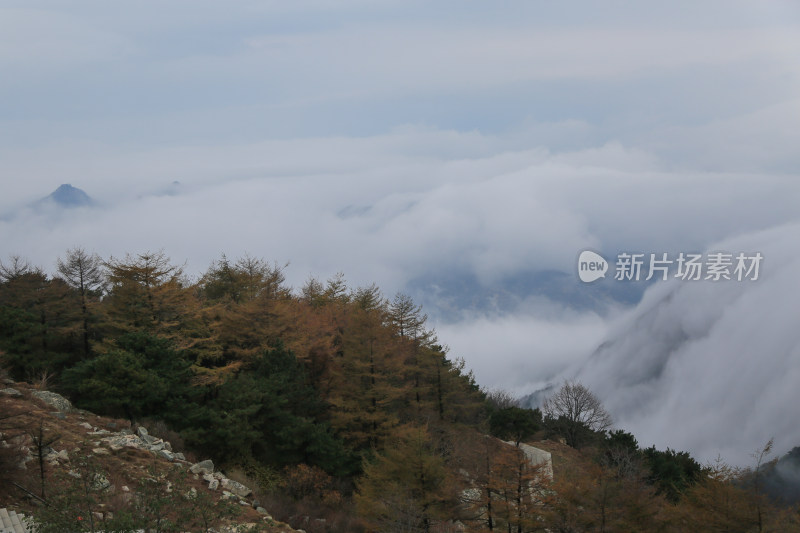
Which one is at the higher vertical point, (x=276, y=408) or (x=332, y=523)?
(x=276, y=408)

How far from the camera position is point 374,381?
29.1 metres

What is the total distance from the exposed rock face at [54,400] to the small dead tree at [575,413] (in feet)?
112

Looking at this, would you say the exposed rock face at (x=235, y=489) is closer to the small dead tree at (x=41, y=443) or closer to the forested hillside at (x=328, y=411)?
the forested hillside at (x=328, y=411)

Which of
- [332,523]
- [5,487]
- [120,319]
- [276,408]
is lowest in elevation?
[332,523]

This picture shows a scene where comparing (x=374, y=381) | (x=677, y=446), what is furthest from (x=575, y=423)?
(x=677, y=446)

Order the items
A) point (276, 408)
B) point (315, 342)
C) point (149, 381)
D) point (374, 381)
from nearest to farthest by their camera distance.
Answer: point (149, 381) < point (276, 408) < point (374, 381) < point (315, 342)

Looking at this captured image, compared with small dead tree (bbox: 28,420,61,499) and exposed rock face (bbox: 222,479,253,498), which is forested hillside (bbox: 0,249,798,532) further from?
small dead tree (bbox: 28,420,61,499)

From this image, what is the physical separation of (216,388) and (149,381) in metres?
4.69

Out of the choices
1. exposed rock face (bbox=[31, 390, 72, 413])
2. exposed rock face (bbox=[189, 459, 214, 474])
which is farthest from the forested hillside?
exposed rock face (bbox=[189, 459, 214, 474])

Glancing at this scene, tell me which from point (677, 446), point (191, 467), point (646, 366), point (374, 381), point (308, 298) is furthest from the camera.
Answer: point (646, 366)

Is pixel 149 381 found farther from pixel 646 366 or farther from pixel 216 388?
pixel 646 366

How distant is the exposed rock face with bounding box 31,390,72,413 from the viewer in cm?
1998

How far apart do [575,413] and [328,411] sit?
23980 millimetres

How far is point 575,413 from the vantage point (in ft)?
147
